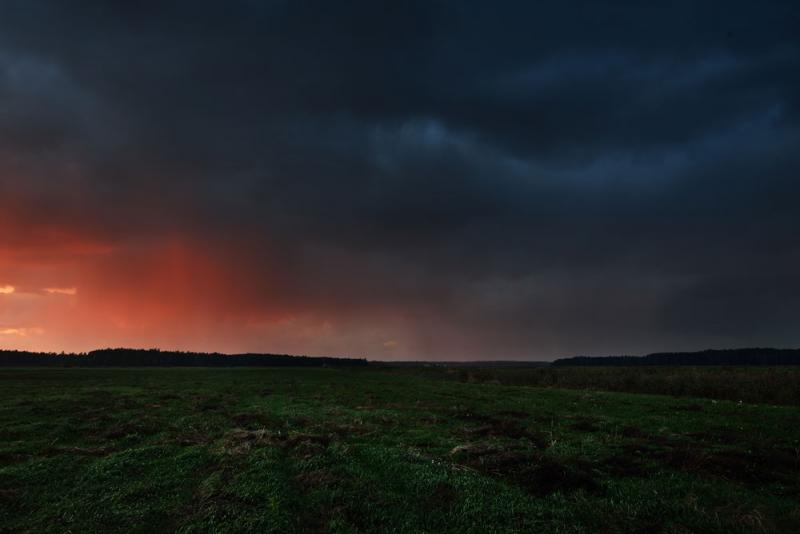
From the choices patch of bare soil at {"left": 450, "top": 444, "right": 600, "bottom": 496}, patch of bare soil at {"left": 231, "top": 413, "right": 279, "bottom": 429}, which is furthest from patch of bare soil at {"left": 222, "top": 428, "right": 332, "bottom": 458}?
patch of bare soil at {"left": 450, "top": 444, "right": 600, "bottom": 496}

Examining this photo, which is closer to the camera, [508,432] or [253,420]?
[508,432]

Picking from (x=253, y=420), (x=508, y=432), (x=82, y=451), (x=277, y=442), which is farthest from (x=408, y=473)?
(x=253, y=420)

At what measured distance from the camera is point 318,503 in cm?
1291

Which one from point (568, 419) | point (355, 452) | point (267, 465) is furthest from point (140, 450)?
point (568, 419)

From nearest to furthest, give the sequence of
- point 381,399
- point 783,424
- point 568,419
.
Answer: point 783,424 → point 568,419 → point 381,399

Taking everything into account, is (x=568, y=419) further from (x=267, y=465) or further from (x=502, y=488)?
(x=267, y=465)

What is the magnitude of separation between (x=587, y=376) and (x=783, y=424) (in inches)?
1475

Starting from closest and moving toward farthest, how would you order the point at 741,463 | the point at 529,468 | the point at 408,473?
the point at 408,473, the point at 529,468, the point at 741,463

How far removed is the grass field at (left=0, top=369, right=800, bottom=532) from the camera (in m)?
11.7

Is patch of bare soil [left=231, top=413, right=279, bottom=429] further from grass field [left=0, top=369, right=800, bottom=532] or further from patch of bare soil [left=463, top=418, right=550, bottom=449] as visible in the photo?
patch of bare soil [left=463, top=418, right=550, bottom=449]

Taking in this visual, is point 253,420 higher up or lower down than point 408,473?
lower down

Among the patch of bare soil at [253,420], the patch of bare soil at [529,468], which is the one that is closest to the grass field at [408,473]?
the patch of bare soil at [529,468]

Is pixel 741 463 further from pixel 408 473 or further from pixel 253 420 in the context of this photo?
pixel 253 420

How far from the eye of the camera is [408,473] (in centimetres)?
1543
